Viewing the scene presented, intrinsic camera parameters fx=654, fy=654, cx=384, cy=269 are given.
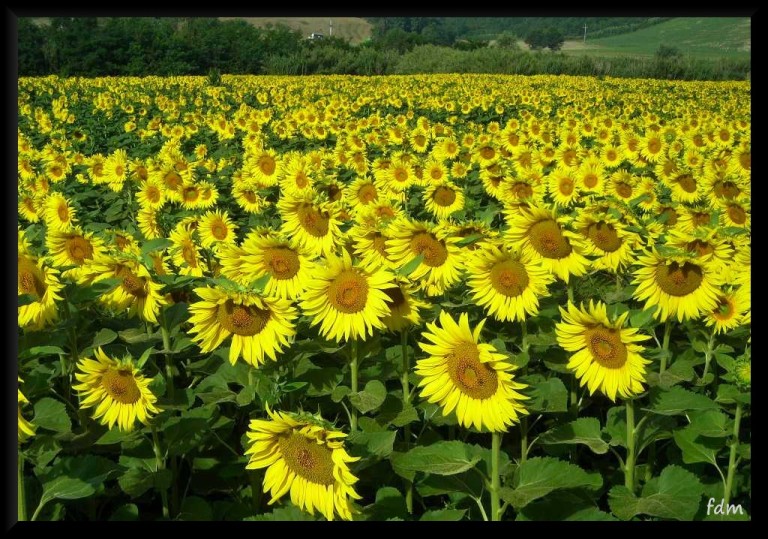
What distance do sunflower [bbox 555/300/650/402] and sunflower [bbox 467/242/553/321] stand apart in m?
0.42

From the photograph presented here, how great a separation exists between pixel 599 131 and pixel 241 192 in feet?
21.5

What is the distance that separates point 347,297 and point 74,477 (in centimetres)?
127

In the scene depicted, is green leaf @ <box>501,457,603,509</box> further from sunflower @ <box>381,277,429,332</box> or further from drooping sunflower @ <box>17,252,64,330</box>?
drooping sunflower @ <box>17,252,64,330</box>

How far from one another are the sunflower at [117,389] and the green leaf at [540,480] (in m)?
1.39

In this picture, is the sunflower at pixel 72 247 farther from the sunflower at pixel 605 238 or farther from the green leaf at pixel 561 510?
the sunflower at pixel 605 238

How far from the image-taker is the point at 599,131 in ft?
36.1

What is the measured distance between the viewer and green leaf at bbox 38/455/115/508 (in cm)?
239

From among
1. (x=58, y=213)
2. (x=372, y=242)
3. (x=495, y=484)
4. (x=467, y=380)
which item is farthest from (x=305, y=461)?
(x=58, y=213)

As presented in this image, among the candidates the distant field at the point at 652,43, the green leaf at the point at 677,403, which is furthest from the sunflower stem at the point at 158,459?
the distant field at the point at 652,43

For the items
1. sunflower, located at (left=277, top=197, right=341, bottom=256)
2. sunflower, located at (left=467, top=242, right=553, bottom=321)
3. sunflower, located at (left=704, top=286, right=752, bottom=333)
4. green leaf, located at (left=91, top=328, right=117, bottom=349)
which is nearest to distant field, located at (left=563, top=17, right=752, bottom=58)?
sunflower, located at (left=704, top=286, right=752, bottom=333)

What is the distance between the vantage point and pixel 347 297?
2.79 metres

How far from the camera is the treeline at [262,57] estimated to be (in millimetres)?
28406
